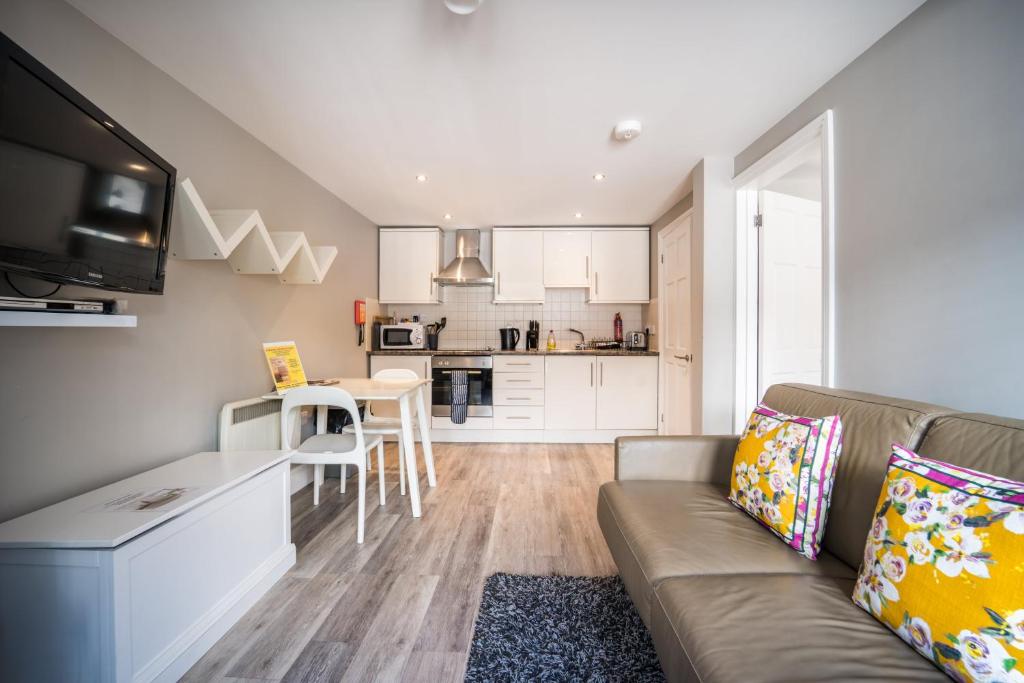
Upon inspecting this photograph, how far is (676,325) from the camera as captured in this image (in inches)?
141

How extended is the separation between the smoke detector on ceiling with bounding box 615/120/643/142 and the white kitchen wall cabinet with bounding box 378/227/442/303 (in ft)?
8.42

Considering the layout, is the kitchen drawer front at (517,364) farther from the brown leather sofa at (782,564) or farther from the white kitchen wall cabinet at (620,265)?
the brown leather sofa at (782,564)

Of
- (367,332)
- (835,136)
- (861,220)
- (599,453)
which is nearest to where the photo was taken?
(861,220)

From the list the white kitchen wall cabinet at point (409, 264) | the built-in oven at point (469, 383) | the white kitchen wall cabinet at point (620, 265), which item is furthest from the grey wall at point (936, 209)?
the white kitchen wall cabinet at point (409, 264)

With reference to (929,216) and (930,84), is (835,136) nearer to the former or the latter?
(930,84)

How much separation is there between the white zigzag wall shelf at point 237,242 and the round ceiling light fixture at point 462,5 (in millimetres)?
1310

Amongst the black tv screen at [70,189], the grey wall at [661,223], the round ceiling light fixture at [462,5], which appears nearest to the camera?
the black tv screen at [70,189]

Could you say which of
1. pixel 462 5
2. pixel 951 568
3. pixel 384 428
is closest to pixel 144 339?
pixel 384 428

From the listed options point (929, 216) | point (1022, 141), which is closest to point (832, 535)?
point (929, 216)

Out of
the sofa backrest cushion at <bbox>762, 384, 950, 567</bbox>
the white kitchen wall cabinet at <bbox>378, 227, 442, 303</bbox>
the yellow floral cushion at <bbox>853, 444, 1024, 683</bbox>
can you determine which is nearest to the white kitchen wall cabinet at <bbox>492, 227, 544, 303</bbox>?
the white kitchen wall cabinet at <bbox>378, 227, 442, 303</bbox>

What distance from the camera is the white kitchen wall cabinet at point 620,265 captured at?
4.35 metres

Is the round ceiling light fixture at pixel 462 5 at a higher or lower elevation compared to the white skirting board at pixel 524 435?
higher

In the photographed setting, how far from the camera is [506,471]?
10.8 ft

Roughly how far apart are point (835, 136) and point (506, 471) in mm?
2967
